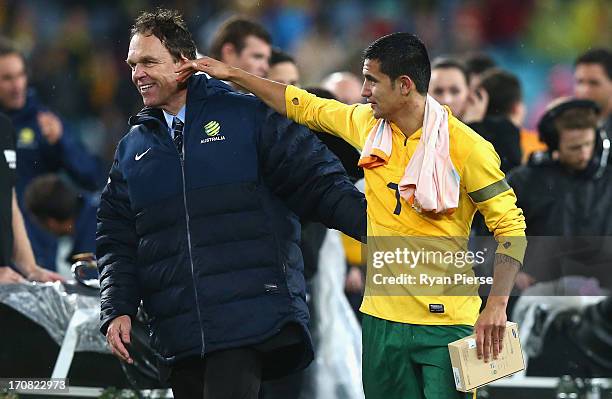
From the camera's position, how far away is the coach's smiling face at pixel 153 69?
5.34m

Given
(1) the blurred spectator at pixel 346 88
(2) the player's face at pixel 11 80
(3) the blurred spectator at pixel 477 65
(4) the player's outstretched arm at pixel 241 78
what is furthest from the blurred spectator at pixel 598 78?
(4) the player's outstretched arm at pixel 241 78

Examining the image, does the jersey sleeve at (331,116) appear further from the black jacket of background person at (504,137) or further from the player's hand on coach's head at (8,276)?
the black jacket of background person at (504,137)

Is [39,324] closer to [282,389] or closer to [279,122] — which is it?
[282,389]

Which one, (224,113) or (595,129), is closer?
(224,113)

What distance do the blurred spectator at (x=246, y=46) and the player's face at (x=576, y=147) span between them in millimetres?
1786

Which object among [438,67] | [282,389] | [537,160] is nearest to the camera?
[282,389]

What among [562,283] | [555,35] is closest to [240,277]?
[562,283]

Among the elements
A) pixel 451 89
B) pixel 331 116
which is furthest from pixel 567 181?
pixel 331 116

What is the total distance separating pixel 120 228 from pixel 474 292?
1.48 meters

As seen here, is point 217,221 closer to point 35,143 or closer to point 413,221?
point 413,221

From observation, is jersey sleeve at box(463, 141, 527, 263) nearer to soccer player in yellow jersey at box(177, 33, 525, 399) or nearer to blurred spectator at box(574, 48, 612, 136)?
soccer player in yellow jersey at box(177, 33, 525, 399)

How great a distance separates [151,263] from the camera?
17.5ft

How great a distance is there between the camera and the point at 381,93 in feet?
16.6

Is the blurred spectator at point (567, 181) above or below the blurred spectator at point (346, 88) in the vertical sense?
below
